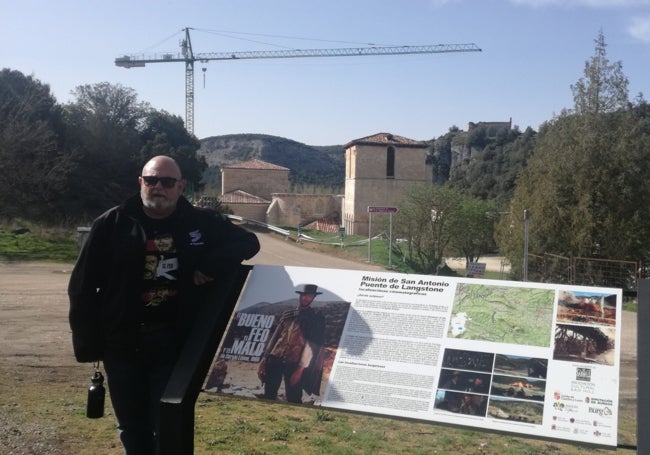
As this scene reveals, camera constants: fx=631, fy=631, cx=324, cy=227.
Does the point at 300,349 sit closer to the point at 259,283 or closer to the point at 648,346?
the point at 259,283

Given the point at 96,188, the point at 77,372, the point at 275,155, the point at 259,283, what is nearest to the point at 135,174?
the point at 96,188

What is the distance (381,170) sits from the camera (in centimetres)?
4775

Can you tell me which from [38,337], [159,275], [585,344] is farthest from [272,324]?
[38,337]

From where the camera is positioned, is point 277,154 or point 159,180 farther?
point 277,154

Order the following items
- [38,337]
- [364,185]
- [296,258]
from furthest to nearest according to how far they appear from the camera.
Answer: [364,185], [296,258], [38,337]

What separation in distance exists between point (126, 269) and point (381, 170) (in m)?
45.2

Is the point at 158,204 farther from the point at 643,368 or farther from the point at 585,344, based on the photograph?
the point at 643,368

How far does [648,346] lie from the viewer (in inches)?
106

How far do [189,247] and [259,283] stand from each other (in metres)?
0.50

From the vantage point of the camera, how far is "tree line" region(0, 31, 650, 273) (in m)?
20.7

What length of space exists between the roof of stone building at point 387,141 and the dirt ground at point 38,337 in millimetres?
31653

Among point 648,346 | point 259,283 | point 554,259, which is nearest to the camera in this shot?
point 648,346

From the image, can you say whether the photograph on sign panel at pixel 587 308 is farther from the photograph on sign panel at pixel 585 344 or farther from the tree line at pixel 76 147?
the tree line at pixel 76 147

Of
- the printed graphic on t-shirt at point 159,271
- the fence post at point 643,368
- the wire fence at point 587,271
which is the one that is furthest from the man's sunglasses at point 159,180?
the wire fence at point 587,271
